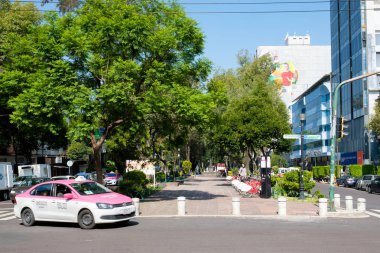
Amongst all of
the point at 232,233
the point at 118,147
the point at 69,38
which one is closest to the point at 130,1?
the point at 69,38

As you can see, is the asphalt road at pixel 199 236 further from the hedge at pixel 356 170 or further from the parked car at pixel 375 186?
the hedge at pixel 356 170

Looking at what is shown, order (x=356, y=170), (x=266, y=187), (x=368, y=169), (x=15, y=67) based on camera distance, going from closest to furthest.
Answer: (x=15, y=67) < (x=266, y=187) < (x=368, y=169) < (x=356, y=170)

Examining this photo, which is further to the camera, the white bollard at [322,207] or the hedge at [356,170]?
the hedge at [356,170]

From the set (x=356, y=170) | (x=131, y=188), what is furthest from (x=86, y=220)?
(x=356, y=170)

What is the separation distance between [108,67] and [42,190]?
29.2 feet

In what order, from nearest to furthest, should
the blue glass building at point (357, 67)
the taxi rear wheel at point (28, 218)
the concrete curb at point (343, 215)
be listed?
the taxi rear wheel at point (28, 218) < the concrete curb at point (343, 215) < the blue glass building at point (357, 67)

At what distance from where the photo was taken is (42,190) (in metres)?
16.7

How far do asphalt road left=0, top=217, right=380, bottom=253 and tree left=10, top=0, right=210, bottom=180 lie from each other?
21.0ft

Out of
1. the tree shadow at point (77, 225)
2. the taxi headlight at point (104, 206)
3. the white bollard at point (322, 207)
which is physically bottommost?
the tree shadow at point (77, 225)

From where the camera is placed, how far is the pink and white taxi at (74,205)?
1540cm

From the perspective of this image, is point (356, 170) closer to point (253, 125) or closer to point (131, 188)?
point (253, 125)

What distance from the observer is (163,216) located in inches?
765

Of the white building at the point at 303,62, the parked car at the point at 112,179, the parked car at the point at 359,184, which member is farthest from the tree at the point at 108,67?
the white building at the point at 303,62

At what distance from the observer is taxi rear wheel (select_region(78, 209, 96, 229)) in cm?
1553
